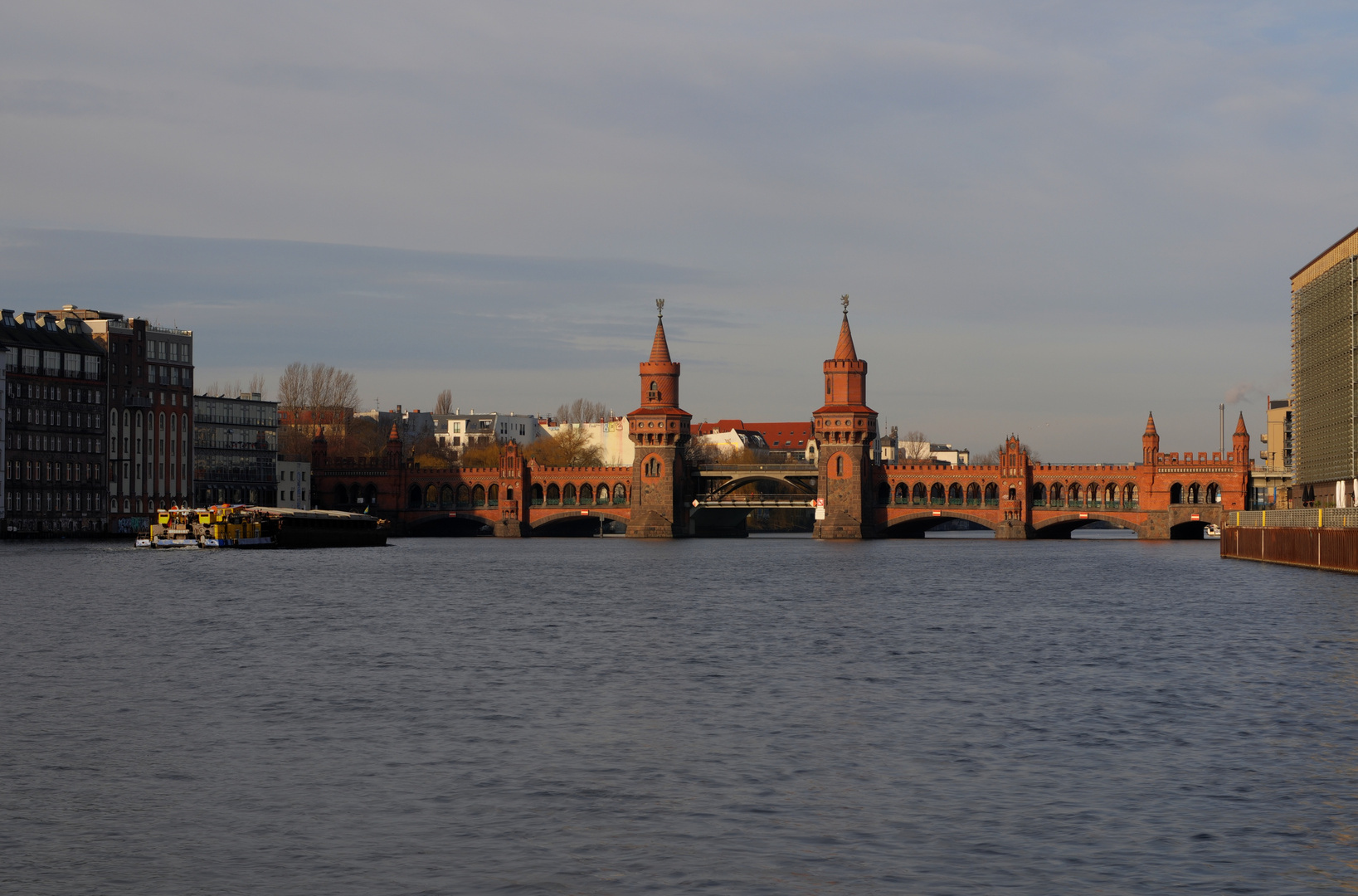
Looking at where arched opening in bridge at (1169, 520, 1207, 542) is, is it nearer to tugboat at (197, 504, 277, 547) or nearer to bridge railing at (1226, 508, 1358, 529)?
bridge railing at (1226, 508, 1358, 529)

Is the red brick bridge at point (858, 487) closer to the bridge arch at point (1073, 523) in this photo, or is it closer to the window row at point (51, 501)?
the bridge arch at point (1073, 523)

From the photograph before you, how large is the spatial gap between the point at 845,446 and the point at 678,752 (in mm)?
150471

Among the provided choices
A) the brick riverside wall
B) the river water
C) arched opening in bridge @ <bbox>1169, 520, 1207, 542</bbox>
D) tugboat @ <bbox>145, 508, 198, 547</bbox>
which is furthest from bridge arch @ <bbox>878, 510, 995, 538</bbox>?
the river water

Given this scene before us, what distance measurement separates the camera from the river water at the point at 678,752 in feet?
67.4

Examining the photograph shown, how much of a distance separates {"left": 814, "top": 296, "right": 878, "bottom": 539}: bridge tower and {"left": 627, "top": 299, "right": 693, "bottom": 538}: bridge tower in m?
16.1

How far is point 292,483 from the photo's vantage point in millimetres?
198375

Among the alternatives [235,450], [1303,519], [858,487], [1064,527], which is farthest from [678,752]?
[235,450]

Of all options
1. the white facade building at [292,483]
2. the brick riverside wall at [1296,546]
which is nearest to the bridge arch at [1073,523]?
the brick riverside wall at [1296,546]

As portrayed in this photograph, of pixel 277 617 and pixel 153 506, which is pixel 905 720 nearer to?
pixel 277 617

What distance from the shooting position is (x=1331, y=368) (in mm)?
118812

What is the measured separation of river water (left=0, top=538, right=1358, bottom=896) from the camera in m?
20.5

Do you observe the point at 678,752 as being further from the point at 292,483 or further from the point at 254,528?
the point at 292,483

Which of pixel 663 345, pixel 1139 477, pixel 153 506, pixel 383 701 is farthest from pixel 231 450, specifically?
pixel 383 701

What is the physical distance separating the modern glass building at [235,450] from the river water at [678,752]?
11998 cm
